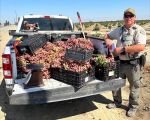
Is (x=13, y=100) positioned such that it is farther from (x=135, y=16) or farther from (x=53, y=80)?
(x=135, y=16)

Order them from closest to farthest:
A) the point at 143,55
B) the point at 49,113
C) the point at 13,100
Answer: the point at 13,100 < the point at 143,55 < the point at 49,113

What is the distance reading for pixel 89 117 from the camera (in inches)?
244

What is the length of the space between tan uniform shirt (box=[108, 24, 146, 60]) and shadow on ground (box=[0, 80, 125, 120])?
159 cm

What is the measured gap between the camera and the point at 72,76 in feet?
18.0

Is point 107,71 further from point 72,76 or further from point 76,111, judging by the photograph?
point 76,111

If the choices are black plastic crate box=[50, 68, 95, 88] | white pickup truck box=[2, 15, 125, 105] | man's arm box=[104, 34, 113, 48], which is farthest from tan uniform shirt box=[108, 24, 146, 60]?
black plastic crate box=[50, 68, 95, 88]

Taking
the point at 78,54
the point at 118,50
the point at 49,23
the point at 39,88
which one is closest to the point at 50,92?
the point at 39,88

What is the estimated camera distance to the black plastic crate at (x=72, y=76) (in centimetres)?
541

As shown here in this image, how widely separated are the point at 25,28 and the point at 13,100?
4331 mm

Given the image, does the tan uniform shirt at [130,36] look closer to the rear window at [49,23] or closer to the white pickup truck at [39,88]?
the white pickup truck at [39,88]

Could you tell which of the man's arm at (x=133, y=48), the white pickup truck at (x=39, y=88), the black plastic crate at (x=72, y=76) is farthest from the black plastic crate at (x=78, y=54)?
the man's arm at (x=133, y=48)

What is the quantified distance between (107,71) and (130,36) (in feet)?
2.90

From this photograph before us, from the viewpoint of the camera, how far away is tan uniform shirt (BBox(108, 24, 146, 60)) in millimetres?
5818

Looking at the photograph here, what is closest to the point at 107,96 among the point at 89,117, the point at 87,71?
the point at 89,117
